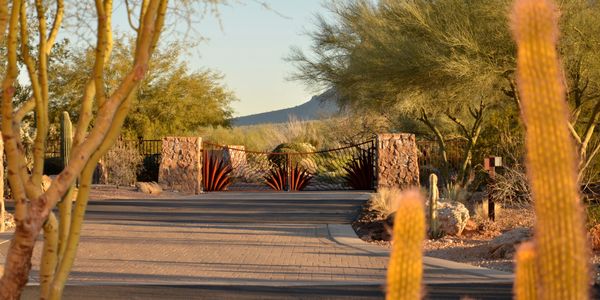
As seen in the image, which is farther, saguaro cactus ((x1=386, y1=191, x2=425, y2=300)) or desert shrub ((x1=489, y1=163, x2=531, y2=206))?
desert shrub ((x1=489, y1=163, x2=531, y2=206))

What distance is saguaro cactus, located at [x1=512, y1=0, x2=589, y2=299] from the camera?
2086mm

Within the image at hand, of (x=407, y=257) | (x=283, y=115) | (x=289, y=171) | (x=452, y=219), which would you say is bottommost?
(x=452, y=219)

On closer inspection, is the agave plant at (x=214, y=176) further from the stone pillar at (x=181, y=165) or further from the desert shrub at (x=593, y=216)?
the desert shrub at (x=593, y=216)

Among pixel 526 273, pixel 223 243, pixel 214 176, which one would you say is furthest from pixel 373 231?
pixel 526 273

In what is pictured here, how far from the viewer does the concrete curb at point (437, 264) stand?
1180cm

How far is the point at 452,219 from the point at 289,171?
1313 centimetres

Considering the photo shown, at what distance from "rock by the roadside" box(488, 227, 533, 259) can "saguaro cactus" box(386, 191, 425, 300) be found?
11872 mm

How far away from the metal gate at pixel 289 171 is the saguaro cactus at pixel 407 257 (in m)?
26.8

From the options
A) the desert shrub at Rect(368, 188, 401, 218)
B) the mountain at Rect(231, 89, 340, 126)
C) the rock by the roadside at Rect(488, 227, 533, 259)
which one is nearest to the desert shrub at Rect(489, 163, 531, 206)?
the desert shrub at Rect(368, 188, 401, 218)

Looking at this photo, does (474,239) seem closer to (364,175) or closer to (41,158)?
(364,175)

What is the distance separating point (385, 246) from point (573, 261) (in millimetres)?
13677

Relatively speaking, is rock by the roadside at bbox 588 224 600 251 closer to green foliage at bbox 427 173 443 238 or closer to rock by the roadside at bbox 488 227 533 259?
rock by the roadside at bbox 488 227 533 259

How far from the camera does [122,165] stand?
31516mm

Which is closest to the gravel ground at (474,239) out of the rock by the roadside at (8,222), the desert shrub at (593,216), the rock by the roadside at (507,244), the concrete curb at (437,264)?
the rock by the roadside at (507,244)
